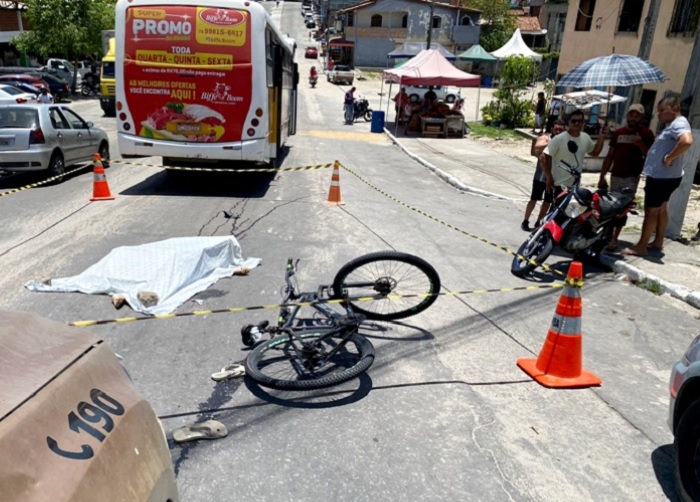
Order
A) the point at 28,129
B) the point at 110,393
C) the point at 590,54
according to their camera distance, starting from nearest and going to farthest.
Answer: the point at 110,393 < the point at 28,129 < the point at 590,54

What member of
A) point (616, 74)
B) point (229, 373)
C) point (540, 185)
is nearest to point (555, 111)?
point (616, 74)

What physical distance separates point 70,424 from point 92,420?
9cm

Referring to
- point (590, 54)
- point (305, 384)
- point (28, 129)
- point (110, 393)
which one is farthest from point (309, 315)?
point (590, 54)

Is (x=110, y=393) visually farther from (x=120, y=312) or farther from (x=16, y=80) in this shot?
(x=16, y=80)

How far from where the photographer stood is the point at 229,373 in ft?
14.4

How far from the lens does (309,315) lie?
5.44 m

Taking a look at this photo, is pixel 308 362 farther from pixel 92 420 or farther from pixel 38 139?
pixel 38 139

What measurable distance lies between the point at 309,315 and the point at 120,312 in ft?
5.93

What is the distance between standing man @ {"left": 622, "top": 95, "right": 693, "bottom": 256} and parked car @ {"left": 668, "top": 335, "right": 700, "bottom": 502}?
15.5ft

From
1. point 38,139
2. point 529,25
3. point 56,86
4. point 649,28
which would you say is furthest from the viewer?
point 529,25

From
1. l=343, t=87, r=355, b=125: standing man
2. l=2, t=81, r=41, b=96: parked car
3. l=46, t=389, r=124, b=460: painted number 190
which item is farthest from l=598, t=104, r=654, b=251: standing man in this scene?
l=2, t=81, r=41, b=96: parked car

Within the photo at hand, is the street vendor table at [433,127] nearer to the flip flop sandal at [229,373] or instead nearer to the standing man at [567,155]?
the standing man at [567,155]

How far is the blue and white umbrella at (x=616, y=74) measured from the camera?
10422 mm

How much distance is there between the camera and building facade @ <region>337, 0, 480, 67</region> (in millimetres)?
63156
